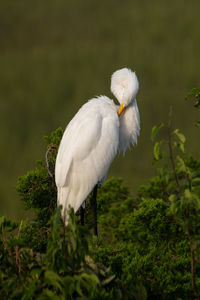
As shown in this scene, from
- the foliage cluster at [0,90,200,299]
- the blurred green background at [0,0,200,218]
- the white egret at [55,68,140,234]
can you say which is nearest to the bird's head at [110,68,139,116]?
the white egret at [55,68,140,234]

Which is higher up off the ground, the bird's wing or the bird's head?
the bird's head

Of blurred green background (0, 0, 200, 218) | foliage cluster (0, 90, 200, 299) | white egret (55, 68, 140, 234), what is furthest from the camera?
blurred green background (0, 0, 200, 218)

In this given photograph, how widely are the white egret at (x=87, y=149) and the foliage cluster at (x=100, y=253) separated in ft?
0.65

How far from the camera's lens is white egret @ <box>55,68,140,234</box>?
3.28m

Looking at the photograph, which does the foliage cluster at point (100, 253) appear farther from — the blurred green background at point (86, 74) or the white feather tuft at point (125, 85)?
the blurred green background at point (86, 74)

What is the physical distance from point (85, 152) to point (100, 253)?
A: 3.37 feet

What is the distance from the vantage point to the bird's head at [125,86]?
3.69m

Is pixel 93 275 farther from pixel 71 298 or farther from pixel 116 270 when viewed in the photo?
pixel 116 270

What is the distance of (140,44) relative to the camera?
3644 cm

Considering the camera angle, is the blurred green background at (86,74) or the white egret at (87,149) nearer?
the white egret at (87,149)

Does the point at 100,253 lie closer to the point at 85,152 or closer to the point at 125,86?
the point at 85,152

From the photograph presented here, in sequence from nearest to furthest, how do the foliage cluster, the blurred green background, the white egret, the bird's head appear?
the foliage cluster
the white egret
the bird's head
the blurred green background

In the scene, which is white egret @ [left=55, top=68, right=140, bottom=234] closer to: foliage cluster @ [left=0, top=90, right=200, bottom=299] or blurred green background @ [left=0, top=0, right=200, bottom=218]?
foliage cluster @ [left=0, top=90, right=200, bottom=299]

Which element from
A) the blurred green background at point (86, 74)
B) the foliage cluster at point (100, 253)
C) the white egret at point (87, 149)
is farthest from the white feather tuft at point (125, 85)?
the blurred green background at point (86, 74)
